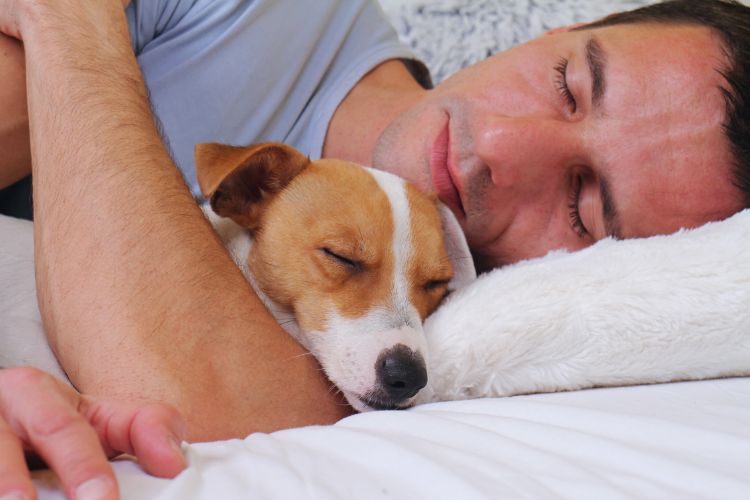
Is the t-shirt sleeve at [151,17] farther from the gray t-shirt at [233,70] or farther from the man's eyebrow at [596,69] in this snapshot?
the man's eyebrow at [596,69]

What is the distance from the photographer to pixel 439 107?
1.66m

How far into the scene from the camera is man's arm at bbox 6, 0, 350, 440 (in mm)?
913

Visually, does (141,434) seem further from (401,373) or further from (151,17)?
(151,17)

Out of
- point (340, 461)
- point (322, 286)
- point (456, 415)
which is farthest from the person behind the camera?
point (322, 286)

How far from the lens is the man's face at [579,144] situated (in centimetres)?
144

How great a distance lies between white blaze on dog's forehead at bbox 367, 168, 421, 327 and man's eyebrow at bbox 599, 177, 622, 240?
455 mm

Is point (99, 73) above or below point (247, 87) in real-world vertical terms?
above

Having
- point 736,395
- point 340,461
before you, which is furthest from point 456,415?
point 736,395

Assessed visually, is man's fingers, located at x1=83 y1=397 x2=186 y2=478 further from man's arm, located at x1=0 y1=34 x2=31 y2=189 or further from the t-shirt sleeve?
the t-shirt sleeve

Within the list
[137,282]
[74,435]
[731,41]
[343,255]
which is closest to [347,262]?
[343,255]

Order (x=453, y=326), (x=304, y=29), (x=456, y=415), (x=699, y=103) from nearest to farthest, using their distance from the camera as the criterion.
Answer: (x=456, y=415)
(x=453, y=326)
(x=699, y=103)
(x=304, y=29)

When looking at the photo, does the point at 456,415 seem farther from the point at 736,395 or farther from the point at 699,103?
the point at 699,103

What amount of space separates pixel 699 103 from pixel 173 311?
1.19m

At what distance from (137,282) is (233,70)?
89 cm
